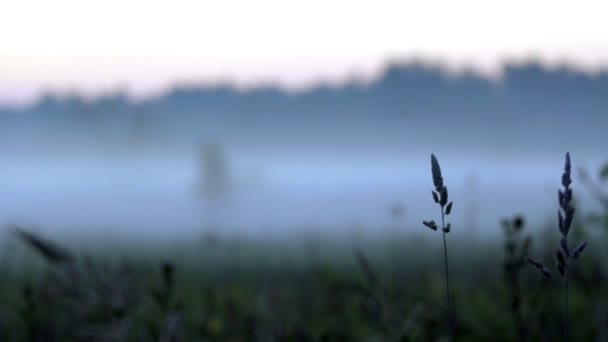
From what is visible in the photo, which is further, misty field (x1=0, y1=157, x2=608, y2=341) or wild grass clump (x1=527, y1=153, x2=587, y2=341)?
misty field (x1=0, y1=157, x2=608, y2=341)

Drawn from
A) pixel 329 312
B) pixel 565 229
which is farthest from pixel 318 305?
pixel 565 229

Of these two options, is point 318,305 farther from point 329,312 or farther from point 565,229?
point 565,229

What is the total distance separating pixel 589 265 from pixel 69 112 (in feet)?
372

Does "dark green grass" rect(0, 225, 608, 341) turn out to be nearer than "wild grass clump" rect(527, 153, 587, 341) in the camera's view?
No

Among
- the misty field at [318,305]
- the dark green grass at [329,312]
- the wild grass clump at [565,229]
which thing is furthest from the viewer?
the dark green grass at [329,312]

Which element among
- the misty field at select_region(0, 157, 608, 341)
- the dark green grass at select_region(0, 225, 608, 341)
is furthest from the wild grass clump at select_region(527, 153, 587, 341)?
the dark green grass at select_region(0, 225, 608, 341)

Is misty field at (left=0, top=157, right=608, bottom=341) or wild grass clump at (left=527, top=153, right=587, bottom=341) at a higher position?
wild grass clump at (left=527, top=153, right=587, bottom=341)

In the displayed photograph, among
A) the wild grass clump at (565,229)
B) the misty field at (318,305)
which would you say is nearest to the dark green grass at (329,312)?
the misty field at (318,305)

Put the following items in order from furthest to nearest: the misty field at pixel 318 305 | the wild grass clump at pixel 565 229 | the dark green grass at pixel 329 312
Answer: the dark green grass at pixel 329 312 < the misty field at pixel 318 305 < the wild grass clump at pixel 565 229

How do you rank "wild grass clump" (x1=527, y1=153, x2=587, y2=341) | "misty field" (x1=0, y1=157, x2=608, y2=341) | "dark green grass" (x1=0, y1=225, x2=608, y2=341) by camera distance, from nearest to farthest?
1. "wild grass clump" (x1=527, y1=153, x2=587, y2=341)
2. "misty field" (x1=0, y1=157, x2=608, y2=341)
3. "dark green grass" (x1=0, y1=225, x2=608, y2=341)

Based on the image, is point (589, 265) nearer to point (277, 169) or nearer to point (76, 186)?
point (277, 169)

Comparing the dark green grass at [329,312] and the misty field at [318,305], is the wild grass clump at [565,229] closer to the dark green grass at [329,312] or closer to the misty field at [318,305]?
the misty field at [318,305]

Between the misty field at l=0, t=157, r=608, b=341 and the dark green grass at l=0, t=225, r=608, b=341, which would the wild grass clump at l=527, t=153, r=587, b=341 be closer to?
the misty field at l=0, t=157, r=608, b=341

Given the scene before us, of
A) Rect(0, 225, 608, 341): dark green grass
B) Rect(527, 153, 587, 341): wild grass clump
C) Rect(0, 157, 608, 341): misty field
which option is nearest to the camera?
Rect(527, 153, 587, 341): wild grass clump
